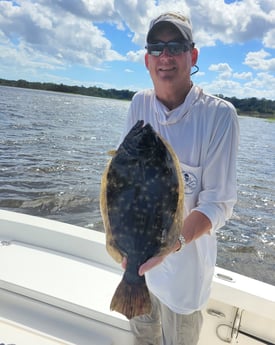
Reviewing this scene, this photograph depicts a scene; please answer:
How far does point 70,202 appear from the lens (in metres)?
9.57

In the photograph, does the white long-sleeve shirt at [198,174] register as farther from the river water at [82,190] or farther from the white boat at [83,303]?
the river water at [82,190]

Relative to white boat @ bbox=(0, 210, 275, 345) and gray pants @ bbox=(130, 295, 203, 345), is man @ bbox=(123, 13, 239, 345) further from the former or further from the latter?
white boat @ bbox=(0, 210, 275, 345)

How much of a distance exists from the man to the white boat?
2.40ft

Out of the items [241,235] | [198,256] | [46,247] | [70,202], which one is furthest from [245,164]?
[198,256]

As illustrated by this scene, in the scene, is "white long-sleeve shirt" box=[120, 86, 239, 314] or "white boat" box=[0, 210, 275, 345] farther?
"white boat" box=[0, 210, 275, 345]

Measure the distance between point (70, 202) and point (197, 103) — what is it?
760cm

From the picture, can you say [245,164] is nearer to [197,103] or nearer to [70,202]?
[70,202]

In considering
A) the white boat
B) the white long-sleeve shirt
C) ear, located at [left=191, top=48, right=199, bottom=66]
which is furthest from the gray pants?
ear, located at [left=191, top=48, right=199, bottom=66]

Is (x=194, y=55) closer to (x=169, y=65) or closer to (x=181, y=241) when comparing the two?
(x=169, y=65)

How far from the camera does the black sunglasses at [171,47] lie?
7.53 feet

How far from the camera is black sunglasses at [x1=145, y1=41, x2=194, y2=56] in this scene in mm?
2296

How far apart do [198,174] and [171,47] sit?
0.78 m

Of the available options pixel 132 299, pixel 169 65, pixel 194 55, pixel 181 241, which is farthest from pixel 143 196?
pixel 194 55

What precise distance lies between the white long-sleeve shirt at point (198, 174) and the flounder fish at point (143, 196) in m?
0.42
